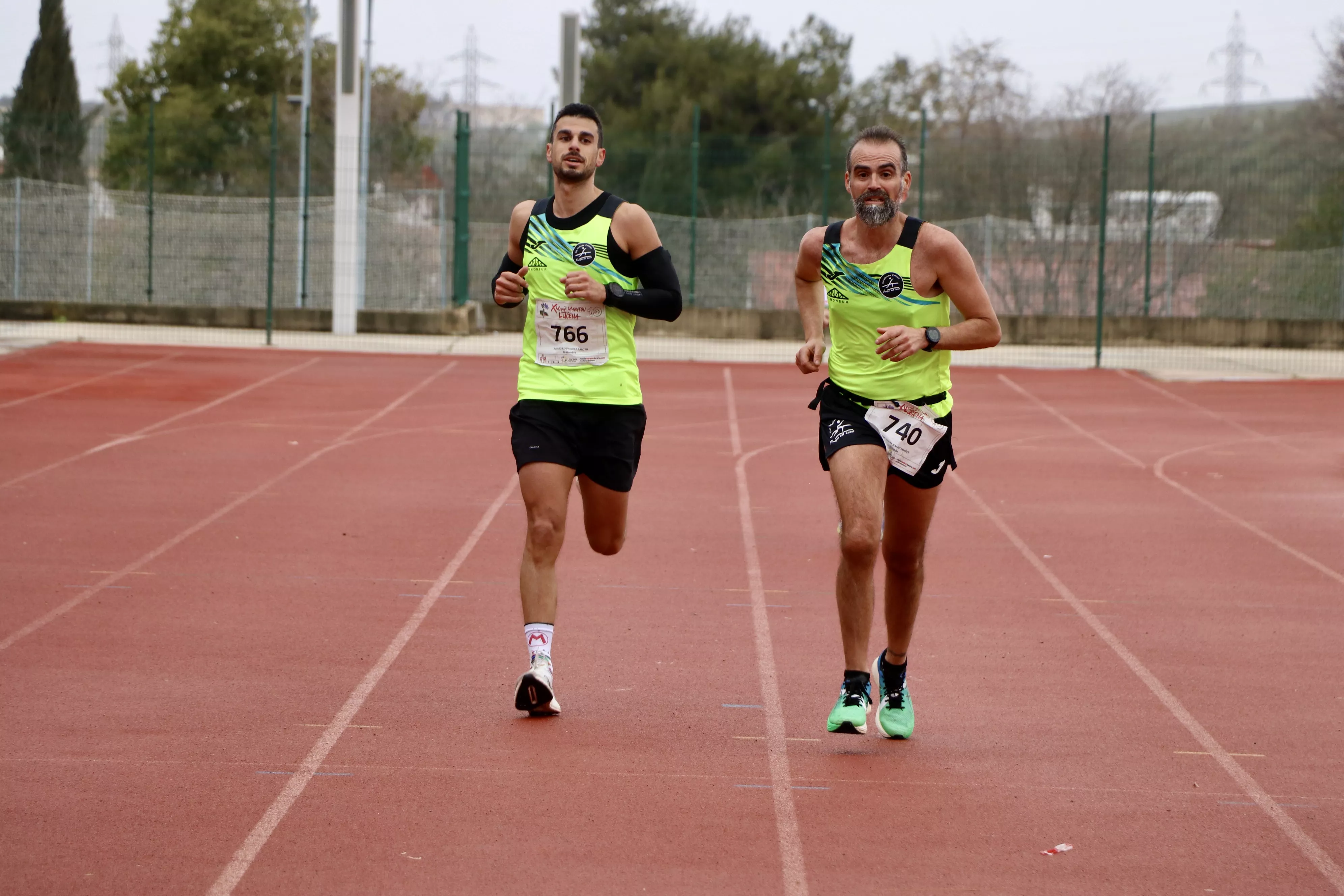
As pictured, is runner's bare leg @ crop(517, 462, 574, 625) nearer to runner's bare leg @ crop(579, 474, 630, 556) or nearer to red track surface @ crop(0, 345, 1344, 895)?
runner's bare leg @ crop(579, 474, 630, 556)

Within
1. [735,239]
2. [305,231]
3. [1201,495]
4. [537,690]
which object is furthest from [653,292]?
[735,239]

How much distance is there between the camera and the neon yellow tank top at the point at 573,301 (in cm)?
537

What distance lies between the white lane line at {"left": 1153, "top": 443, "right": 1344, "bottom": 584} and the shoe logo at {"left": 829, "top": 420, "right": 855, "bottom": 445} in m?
4.01

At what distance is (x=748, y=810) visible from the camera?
4.37 metres

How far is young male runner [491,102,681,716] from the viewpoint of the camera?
208 inches

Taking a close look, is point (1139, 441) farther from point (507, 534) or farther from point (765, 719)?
point (765, 719)

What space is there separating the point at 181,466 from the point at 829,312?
676cm

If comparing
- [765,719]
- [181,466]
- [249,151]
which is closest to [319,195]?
[249,151]

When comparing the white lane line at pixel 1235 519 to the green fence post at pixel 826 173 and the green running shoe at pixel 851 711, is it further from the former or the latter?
the green fence post at pixel 826 173

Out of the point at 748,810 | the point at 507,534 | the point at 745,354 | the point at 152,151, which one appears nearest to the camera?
the point at 748,810

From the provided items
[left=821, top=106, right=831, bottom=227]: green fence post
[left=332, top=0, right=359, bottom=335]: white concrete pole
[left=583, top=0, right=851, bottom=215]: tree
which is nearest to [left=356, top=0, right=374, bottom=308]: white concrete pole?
[left=332, top=0, right=359, bottom=335]: white concrete pole

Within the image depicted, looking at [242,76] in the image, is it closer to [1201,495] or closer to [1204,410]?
[1204,410]

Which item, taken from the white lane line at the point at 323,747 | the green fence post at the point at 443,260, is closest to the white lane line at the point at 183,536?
the white lane line at the point at 323,747

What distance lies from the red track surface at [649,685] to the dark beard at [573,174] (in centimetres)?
175
